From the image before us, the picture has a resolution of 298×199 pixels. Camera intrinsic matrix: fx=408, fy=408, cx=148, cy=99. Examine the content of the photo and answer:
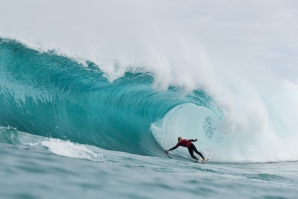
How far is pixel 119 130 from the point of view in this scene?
1408cm

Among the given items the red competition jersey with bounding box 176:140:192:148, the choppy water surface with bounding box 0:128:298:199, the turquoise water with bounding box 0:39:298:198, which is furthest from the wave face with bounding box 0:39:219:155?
the choppy water surface with bounding box 0:128:298:199

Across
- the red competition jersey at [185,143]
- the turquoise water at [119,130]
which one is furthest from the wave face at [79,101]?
the red competition jersey at [185,143]

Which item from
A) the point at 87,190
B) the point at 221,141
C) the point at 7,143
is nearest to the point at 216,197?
the point at 87,190

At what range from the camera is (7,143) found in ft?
25.8

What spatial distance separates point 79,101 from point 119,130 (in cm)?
174

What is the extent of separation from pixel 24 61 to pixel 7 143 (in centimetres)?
704

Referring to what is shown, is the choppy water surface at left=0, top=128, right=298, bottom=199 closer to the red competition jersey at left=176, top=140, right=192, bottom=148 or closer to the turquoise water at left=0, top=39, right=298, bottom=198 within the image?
the turquoise water at left=0, top=39, right=298, bottom=198

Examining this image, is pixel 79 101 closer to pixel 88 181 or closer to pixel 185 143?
pixel 185 143

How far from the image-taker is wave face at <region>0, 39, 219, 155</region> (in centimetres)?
1280

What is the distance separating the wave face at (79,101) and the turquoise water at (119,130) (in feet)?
0.10

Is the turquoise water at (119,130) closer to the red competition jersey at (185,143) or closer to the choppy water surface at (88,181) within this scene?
the choppy water surface at (88,181)

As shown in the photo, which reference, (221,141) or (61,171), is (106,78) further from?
(61,171)

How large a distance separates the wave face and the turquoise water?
3 cm

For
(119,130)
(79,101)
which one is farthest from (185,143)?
(79,101)
